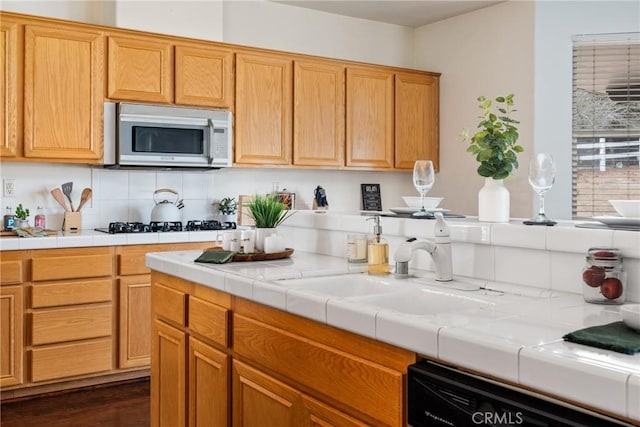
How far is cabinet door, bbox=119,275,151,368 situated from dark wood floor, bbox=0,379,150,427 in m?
0.18

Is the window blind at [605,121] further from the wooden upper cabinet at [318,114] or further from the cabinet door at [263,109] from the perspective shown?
the cabinet door at [263,109]

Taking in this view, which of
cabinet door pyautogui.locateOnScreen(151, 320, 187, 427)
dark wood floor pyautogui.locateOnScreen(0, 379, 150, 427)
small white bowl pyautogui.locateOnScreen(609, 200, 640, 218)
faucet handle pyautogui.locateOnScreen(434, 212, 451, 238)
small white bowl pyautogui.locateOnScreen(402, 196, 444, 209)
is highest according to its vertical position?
small white bowl pyautogui.locateOnScreen(402, 196, 444, 209)

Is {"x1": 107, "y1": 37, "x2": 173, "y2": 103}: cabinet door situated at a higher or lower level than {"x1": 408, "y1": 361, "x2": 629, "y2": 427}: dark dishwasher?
higher

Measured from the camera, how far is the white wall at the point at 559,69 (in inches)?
180

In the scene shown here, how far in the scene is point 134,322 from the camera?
3877 millimetres

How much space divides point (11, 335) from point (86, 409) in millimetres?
613

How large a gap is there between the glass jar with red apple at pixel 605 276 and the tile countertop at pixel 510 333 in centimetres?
4

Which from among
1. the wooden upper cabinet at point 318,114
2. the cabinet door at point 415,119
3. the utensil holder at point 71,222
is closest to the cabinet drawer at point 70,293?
the utensil holder at point 71,222

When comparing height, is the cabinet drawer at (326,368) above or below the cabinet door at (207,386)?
above

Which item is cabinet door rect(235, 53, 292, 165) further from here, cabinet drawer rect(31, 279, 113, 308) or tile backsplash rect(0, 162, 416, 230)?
cabinet drawer rect(31, 279, 113, 308)

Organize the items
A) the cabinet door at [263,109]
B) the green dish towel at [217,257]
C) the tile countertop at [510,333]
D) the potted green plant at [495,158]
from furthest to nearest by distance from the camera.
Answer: the cabinet door at [263,109] < the green dish towel at [217,257] < the potted green plant at [495,158] < the tile countertop at [510,333]

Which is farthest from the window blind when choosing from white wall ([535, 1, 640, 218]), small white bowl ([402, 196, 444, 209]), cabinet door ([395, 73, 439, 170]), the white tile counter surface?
the white tile counter surface

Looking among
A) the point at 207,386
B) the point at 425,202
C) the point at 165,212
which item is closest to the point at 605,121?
the point at 425,202

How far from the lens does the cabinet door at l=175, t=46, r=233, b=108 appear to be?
14.0ft
